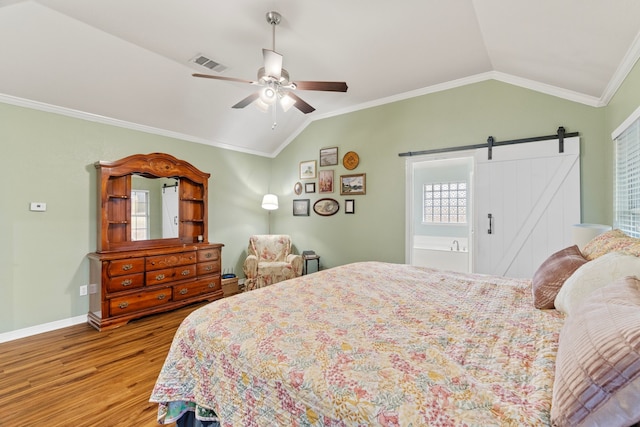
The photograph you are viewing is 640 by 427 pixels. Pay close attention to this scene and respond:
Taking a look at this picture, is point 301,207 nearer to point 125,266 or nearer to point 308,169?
point 308,169

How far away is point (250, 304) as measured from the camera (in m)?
1.60

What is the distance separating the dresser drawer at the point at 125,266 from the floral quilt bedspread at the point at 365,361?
7.61 ft

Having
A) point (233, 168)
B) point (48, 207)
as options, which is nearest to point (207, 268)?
point (233, 168)

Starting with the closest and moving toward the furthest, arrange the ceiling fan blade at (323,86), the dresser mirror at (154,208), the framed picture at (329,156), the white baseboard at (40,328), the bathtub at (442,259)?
the ceiling fan blade at (323,86)
the white baseboard at (40,328)
the dresser mirror at (154,208)
the bathtub at (442,259)
the framed picture at (329,156)

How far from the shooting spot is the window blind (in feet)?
7.10

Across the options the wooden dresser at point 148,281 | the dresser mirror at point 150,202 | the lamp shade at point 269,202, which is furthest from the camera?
the lamp shade at point 269,202

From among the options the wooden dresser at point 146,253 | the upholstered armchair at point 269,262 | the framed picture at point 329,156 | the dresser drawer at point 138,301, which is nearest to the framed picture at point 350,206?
the framed picture at point 329,156

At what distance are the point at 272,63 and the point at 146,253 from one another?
267cm

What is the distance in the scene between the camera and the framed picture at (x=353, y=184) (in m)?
4.39

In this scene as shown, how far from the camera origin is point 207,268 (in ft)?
13.6

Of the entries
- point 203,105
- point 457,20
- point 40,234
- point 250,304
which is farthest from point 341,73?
point 40,234

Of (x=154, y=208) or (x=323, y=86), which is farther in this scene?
(x=154, y=208)

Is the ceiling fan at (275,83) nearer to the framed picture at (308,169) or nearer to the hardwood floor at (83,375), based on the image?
the framed picture at (308,169)

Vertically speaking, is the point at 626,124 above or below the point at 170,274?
above
